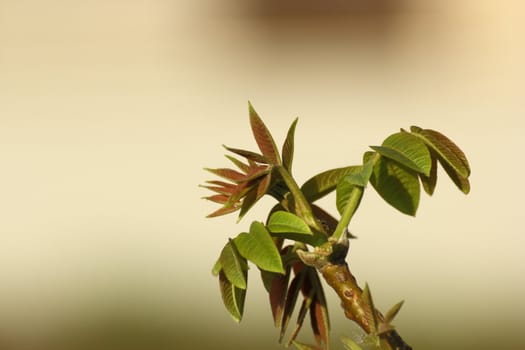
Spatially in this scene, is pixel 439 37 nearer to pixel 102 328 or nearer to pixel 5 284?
pixel 102 328

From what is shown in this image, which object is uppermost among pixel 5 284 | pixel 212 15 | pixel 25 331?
pixel 212 15

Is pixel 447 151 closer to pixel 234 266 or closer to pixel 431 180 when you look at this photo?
pixel 431 180

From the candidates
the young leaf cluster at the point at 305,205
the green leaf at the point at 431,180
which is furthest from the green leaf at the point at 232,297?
the green leaf at the point at 431,180

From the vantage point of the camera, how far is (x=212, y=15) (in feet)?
7.01

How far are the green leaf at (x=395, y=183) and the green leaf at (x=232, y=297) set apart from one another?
0.27ft

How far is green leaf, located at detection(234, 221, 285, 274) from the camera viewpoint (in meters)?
0.37

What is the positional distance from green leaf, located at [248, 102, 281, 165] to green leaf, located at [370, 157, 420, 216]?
50 millimetres

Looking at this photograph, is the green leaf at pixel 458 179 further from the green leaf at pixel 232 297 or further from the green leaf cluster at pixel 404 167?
the green leaf at pixel 232 297

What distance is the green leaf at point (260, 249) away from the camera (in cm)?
37

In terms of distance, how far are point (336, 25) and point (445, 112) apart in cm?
38

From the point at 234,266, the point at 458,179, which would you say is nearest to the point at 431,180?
the point at 458,179

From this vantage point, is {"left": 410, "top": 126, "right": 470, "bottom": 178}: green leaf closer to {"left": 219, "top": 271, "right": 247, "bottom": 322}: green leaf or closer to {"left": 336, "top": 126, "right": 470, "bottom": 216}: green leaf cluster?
{"left": 336, "top": 126, "right": 470, "bottom": 216}: green leaf cluster

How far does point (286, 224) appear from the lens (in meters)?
0.38

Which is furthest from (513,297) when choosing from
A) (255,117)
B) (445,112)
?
(255,117)
